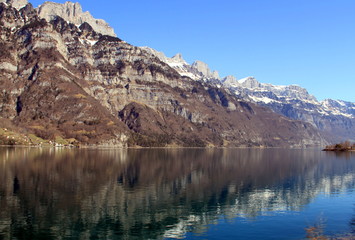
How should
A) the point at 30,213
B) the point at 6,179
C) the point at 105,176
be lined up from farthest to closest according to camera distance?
the point at 105,176, the point at 6,179, the point at 30,213

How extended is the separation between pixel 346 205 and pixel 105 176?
253ft

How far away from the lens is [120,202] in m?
83.8

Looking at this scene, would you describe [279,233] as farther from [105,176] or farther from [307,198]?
[105,176]

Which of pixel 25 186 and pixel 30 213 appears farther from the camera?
pixel 25 186

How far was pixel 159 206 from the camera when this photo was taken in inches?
3179

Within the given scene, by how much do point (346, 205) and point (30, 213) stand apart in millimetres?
68932

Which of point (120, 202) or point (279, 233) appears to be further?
point (120, 202)

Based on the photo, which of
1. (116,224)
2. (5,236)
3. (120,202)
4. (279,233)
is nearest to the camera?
(5,236)

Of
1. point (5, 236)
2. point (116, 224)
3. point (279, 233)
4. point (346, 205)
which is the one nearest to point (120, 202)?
point (116, 224)

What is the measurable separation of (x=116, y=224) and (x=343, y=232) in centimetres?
3795

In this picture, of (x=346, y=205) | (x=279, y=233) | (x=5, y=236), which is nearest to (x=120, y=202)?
(x=5, y=236)

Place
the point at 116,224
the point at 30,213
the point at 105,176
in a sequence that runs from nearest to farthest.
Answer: the point at 116,224 < the point at 30,213 < the point at 105,176

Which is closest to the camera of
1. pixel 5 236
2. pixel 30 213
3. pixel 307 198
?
pixel 5 236

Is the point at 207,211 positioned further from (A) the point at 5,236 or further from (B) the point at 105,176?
(B) the point at 105,176
